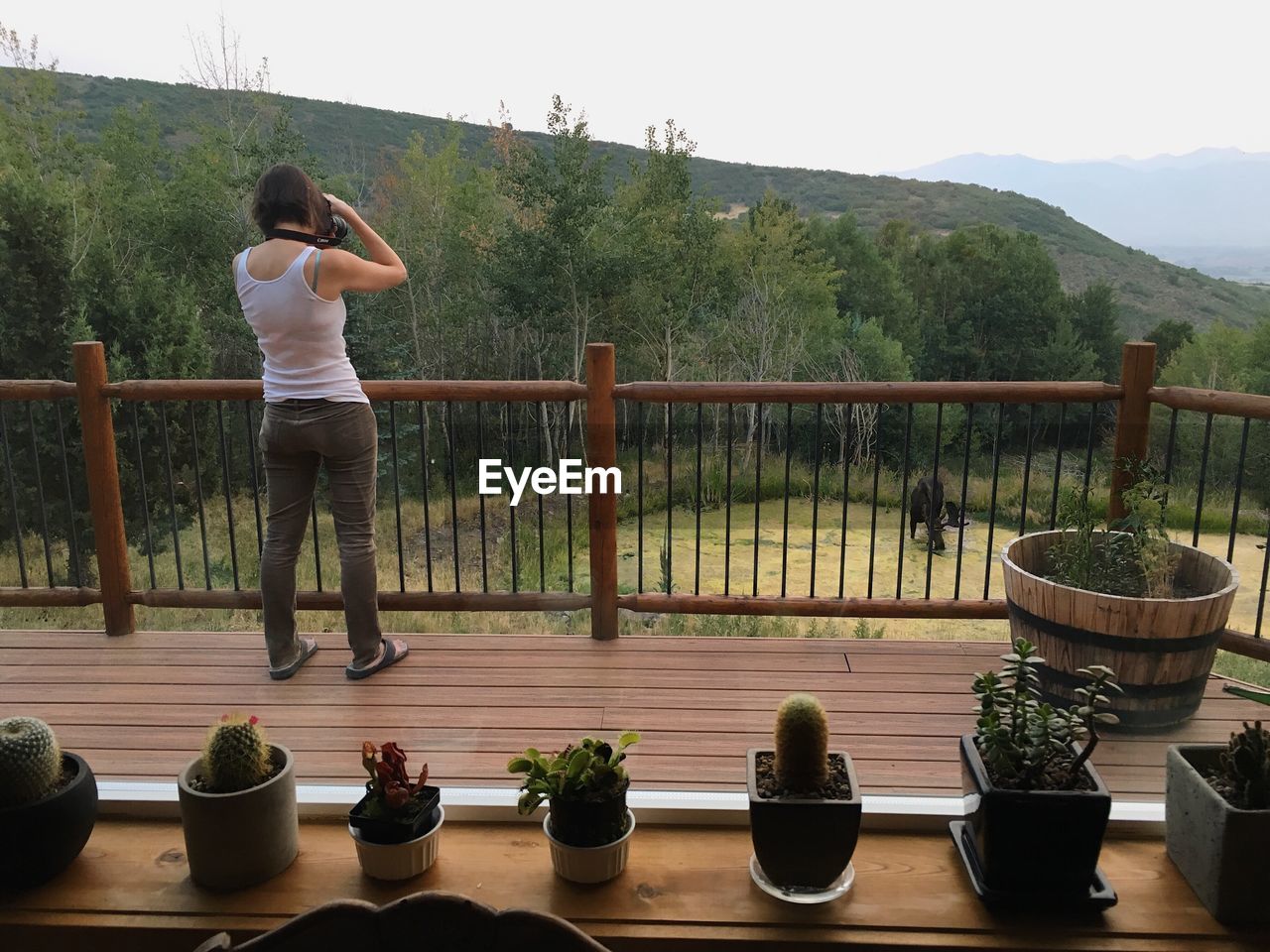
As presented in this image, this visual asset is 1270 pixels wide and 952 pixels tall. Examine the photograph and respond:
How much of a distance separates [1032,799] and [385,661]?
1947mm

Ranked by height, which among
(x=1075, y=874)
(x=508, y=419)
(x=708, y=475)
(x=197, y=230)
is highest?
(x=197, y=230)

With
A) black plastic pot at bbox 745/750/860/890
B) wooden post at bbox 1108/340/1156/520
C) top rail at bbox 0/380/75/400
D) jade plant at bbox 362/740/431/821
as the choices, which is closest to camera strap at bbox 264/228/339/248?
top rail at bbox 0/380/75/400

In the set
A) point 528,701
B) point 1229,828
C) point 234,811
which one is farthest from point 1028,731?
point 528,701

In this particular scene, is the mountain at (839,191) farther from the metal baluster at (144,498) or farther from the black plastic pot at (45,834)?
the black plastic pot at (45,834)

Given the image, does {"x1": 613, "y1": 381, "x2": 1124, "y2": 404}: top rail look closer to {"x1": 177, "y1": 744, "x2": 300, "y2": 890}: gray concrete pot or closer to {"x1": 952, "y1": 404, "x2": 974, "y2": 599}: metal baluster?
{"x1": 952, "y1": 404, "x2": 974, "y2": 599}: metal baluster

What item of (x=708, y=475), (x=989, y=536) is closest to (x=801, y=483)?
(x=708, y=475)

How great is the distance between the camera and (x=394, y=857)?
136 cm

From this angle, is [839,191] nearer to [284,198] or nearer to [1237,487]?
[1237,487]

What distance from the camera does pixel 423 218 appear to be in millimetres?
9633

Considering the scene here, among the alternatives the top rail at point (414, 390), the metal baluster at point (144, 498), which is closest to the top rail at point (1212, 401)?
the top rail at point (414, 390)

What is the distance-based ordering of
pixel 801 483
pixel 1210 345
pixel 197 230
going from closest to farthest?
pixel 801 483, pixel 1210 345, pixel 197 230

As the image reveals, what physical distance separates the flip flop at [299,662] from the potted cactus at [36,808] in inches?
49.6

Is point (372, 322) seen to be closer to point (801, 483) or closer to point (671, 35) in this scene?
point (801, 483)

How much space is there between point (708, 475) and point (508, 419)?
2306 mm
